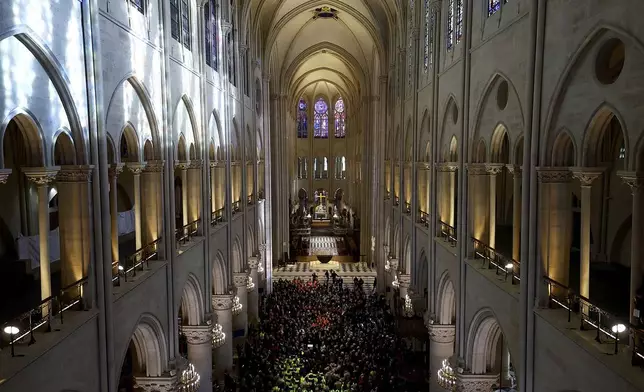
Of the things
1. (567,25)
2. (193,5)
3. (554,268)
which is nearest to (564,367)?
(554,268)

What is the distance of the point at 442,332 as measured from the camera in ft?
57.8

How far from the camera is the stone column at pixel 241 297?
2445 cm

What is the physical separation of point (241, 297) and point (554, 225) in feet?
59.1

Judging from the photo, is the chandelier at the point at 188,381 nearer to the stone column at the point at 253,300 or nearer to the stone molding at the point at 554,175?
the stone molding at the point at 554,175

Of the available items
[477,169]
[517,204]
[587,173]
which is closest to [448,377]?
[477,169]

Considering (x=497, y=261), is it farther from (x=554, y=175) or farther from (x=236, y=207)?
(x=236, y=207)

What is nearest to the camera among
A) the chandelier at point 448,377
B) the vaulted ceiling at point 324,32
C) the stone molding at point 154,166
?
the stone molding at point 154,166

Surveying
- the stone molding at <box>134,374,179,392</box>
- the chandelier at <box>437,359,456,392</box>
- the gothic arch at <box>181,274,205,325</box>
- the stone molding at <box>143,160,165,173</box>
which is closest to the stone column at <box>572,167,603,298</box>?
the chandelier at <box>437,359,456,392</box>

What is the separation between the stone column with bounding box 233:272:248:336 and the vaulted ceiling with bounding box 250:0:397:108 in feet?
46.2

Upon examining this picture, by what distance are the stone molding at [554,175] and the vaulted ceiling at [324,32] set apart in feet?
60.3

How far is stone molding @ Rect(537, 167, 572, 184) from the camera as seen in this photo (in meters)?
9.26

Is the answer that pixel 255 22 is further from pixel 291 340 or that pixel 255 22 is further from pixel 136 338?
pixel 136 338

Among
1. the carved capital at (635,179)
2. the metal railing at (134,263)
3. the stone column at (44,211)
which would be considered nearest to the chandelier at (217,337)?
the metal railing at (134,263)

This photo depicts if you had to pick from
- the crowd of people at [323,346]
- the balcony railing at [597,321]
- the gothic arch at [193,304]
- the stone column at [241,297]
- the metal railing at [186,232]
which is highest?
the metal railing at [186,232]
